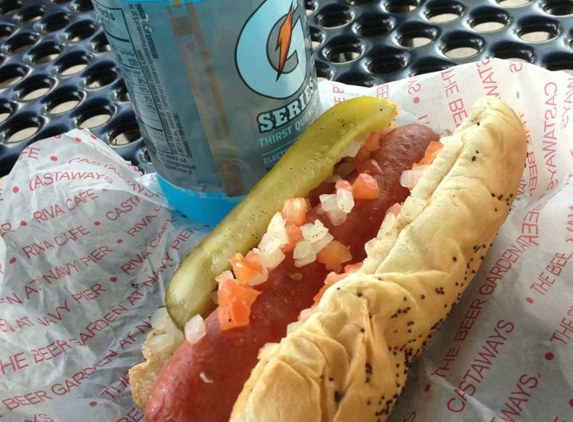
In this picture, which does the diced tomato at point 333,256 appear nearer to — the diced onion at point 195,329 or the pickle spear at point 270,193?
the pickle spear at point 270,193

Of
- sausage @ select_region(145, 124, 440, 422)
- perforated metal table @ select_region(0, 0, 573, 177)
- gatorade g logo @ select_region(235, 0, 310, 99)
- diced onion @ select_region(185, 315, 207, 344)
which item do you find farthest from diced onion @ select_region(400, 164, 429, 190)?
perforated metal table @ select_region(0, 0, 573, 177)

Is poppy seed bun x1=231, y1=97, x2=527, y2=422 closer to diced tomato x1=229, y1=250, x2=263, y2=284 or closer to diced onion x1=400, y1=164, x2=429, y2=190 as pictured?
diced onion x1=400, y1=164, x2=429, y2=190

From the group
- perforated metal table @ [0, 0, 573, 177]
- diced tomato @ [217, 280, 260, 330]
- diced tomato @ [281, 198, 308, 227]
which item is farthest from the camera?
perforated metal table @ [0, 0, 573, 177]

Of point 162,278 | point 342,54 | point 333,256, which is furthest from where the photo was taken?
point 342,54

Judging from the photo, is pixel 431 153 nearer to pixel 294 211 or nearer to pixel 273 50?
pixel 294 211

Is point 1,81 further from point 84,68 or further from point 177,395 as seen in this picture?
point 177,395


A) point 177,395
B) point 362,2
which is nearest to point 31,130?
point 362,2

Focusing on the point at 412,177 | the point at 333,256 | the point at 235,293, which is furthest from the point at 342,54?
the point at 235,293
